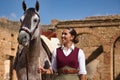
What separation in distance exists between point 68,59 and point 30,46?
1310 mm

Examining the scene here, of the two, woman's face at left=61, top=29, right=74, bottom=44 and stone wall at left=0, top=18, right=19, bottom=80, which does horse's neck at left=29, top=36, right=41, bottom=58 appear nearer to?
woman's face at left=61, top=29, right=74, bottom=44

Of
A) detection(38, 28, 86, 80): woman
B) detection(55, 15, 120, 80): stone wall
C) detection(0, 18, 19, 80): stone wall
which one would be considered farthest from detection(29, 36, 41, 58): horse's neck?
detection(55, 15, 120, 80): stone wall

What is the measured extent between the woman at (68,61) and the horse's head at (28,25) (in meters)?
0.75

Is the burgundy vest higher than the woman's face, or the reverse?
the woman's face

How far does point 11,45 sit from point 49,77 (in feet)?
46.6

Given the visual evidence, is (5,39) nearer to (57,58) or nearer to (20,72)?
(20,72)

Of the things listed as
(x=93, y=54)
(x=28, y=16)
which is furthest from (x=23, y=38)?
(x=93, y=54)

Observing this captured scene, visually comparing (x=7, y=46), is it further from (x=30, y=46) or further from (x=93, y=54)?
(x=30, y=46)

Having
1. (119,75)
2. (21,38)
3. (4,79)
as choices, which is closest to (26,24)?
(21,38)

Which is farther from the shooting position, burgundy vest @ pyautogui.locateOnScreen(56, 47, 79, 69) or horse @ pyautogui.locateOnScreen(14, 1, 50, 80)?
horse @ pyautogui.locateOnScreen(14, 1, 50, 80)

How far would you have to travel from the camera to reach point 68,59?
16.3ft

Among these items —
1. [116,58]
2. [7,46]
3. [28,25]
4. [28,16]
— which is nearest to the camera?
[28,25]

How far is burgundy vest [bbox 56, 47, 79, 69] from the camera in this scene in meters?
4.98

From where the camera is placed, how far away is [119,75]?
83.3 ft
